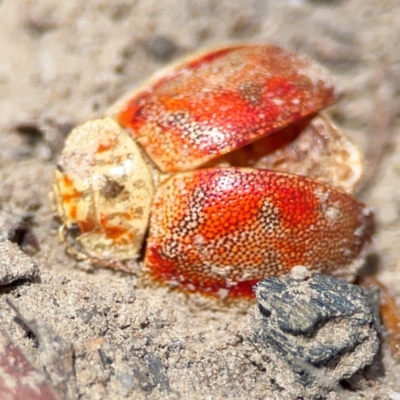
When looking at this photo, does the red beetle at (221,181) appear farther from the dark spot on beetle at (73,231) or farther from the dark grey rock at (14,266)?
the dark grey rock at (14,266)

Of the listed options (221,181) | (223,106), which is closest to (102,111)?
(223,106)

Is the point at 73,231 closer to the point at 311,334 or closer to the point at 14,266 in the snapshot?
the point at 14,266

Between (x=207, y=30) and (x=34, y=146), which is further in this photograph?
(x=207, y=30)

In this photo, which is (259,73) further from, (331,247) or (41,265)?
(41,265)

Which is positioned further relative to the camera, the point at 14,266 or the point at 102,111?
the point at 102,111

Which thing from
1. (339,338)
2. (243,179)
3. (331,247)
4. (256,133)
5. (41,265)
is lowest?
(41,265)

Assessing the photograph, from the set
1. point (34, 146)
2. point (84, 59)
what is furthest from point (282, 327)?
point (84, 59)
